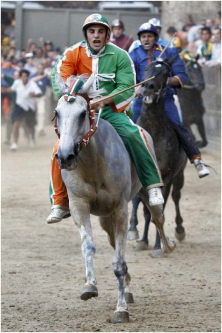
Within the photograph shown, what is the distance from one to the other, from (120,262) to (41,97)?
1694cm

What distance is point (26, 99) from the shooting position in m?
22.8

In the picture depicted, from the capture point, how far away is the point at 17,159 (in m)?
20.2

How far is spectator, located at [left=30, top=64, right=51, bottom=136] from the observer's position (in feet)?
79.0

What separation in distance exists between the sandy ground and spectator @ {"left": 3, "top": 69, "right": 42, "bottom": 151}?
7.63 meters

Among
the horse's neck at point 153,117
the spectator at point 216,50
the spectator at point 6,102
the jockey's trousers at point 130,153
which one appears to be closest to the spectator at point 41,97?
the spectator at point 6,102

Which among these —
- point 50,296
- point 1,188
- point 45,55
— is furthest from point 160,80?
point 45,55

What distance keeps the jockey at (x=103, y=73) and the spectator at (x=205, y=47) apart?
36.3 feet

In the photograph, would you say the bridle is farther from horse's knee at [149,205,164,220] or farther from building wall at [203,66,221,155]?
building wall at [203,66,221,155]

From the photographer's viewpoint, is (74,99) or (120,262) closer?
(74,99)

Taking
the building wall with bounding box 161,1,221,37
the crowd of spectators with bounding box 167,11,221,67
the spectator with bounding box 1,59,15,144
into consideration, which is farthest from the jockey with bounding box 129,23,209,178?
the building wall with bounding box 161,1,221,37

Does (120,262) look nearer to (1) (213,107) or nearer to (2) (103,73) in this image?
(2) (103,73)

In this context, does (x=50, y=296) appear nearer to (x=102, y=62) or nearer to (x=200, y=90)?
(x=102, y=62)

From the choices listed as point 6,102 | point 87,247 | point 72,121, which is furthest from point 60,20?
point 72,121

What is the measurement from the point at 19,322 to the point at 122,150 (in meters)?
1.77
